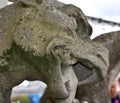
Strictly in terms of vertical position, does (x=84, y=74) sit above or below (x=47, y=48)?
below

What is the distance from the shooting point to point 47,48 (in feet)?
3.01

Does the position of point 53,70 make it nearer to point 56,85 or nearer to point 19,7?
point 56,85

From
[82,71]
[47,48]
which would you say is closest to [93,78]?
[82,71]

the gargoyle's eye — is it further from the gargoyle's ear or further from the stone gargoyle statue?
the gargoyle's ear

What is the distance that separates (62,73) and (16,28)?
141mm

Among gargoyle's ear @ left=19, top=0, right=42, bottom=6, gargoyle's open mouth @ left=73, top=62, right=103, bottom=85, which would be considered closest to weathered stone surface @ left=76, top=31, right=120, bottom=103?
gargoyle's open mouth @ left=73, top=62, right=103, bottom=85

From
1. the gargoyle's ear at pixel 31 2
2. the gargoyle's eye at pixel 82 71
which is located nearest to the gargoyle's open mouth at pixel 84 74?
the gargoyle's eye at pixel 82 71

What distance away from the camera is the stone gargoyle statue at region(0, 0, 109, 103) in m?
0.94

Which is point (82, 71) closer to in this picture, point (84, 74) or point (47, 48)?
point (84, 74)

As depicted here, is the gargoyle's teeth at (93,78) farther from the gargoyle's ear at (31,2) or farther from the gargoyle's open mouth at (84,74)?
the gargoyle's ear at (31,2)

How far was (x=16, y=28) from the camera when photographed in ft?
3.18

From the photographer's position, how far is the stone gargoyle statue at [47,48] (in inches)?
36.8

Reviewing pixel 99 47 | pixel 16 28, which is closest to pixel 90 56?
pixel 99 47

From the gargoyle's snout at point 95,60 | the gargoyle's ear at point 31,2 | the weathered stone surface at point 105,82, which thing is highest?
the gargoyle's ear at point 31,2
